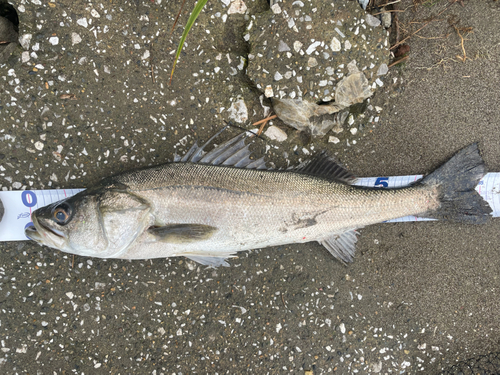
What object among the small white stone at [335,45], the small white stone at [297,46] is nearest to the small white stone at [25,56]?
the small white stone at [297,46]

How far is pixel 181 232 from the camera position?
8.32 feet

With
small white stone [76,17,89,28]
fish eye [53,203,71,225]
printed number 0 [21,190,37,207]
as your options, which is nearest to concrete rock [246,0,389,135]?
small white stone [76,17,89,28]

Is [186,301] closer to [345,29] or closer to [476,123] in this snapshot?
[345,29]

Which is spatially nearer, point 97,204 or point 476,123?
point 97,204

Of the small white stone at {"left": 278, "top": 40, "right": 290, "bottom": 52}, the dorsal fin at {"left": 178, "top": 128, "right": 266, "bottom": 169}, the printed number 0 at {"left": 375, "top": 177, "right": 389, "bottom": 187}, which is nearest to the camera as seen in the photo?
the dorsal fin at {"left": 178, "top": 128, "right": 266, "bottom": 169}

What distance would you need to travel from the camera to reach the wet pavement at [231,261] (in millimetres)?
2951

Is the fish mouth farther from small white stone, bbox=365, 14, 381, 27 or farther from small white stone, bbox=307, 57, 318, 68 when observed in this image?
small white stone, bbox=365, 14, 381, 27

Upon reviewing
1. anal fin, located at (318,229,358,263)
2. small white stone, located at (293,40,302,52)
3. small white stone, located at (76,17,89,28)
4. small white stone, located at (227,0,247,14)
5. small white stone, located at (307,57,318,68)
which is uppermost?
small white stone, located at (76,17,89,28)

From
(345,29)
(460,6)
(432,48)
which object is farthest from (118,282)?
(460,6)

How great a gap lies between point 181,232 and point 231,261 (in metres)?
0.91

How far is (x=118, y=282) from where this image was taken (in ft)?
10.2

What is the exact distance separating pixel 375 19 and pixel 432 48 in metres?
0.83

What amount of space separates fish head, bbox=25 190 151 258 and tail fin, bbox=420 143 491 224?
2932 mm

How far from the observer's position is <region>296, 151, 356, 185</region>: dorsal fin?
2.89m
